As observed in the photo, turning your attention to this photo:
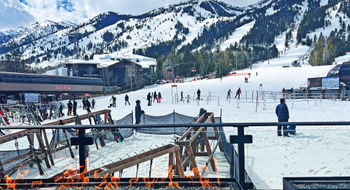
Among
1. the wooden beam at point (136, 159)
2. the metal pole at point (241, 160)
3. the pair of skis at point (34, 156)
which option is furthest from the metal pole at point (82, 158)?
the pair of skis at point (34, 156)

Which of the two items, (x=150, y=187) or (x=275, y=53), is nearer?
(x=150, y=187)

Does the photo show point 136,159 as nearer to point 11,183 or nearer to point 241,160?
point 11,183

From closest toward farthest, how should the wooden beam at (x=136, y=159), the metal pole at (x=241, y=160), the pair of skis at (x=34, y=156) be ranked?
the metal pole at (x=241, y=160) → the wooden beam at (x=136, y=159) → the pair of skis at (x=34, y=156)

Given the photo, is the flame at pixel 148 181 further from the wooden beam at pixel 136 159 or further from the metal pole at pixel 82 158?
the wooden beam at pixel 136 159

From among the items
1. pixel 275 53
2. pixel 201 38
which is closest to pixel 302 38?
pixel 275 53

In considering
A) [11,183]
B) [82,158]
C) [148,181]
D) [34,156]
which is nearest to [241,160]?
[148,181]

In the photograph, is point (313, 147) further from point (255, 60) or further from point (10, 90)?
point (255, 60)

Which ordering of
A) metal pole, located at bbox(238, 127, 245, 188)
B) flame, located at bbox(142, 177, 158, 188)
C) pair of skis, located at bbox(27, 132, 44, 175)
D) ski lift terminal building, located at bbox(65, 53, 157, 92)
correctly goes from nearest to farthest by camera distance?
metal pole, located at bbox(238, 127, 245, 188), flame, located at bbox(142, 177, 158, 188), pair of skis, located at bbox(27, 132, 44, 175), ski lift terminal building, located at bbox(65, 53, 157, 92)

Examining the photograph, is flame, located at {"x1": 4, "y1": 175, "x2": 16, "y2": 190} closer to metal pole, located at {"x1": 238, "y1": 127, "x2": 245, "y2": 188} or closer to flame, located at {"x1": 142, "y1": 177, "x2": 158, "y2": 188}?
flame, located at {"x1": 142, "y1": 177, "x2": 158, "y2": 188}

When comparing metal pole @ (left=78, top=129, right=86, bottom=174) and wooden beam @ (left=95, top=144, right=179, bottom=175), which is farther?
wooden beam @ (left=95, top=144, right=179, bottom=175)

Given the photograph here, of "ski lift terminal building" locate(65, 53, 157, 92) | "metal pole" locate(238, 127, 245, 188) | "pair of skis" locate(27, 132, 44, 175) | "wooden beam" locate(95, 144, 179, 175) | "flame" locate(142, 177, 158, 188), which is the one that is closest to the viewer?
"metal pole" locate(238, 127, 245, 188)

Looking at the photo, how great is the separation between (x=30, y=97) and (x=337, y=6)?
217174 millimetres

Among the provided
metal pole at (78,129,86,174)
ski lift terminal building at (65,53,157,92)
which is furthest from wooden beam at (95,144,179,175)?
ski lift terminal building at (65,53,157,92)

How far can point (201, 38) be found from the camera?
655ft
